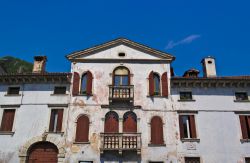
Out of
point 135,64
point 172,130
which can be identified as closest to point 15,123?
point 135,64

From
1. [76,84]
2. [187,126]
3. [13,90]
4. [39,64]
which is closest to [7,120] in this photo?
[13,90]

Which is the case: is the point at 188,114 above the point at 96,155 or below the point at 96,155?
above

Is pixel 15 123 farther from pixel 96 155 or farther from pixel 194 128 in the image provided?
pixel 194 128

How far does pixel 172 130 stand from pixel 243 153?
568cm

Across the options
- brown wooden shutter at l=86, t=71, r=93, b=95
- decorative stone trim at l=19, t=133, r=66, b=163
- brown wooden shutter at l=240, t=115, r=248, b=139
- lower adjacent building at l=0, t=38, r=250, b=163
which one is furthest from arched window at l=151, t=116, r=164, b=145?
decorative stone trim at l=19, t=133, r=66, b=163

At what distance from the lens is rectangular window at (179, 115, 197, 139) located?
20.8 metres

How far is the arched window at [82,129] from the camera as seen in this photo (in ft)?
67.3

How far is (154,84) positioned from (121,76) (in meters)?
2.99

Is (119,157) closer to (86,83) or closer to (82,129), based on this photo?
(82,129)

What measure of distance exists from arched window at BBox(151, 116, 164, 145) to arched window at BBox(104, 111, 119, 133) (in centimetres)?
289

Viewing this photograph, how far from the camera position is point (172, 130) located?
68.4 ft

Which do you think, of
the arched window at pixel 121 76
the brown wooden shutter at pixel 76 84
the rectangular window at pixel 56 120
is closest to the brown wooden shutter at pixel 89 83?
the brown wooden shutter at pixel 76 84

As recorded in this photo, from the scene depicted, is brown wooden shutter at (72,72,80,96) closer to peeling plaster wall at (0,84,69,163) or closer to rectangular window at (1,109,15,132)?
peeling plaster wall at (0,84,69,163)

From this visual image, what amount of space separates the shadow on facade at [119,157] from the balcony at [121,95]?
13.3 ft
